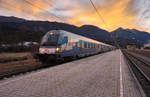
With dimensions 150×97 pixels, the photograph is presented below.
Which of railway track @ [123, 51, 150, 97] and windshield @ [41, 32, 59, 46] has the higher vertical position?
windshield @ [41, 32, 59, 46]

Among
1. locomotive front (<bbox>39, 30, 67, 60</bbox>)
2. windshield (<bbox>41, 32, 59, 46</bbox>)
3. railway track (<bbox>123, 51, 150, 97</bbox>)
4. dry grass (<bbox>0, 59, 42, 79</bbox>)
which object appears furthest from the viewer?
windshield (<bbox>41, 32, 59, 46</bbox>)

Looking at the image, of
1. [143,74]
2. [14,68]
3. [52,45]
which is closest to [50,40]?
[52,45]

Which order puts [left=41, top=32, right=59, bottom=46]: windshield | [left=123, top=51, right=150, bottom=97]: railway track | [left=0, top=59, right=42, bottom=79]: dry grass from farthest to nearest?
[left=41, top=32, right=59, bottom=46]: windshield → [left=0, top=59, right=42, bottom=79]: dry grass → [left=123, top=51, right=150, bottom=97]: railway track

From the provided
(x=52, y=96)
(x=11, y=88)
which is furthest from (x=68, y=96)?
(x=11, y=88)

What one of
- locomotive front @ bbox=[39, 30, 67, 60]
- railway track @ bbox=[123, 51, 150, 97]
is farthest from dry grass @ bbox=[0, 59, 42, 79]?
railway track @ bbox=[123, 51, 150, 97]

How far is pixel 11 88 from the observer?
628 cm

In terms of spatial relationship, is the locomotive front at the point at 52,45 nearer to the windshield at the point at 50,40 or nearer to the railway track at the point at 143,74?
the windshield at the point at 50,40

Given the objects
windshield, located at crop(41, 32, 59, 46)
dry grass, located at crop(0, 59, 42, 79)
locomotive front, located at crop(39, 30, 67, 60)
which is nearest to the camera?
dry grass, located at crop(0, 59, 42, 79)

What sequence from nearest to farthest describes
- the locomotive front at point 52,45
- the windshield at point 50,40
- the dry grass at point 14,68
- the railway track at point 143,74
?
the railway track at point 143,74
the dry grass at point 14,68
the locomotive front at point 52,45
the windshield at point 50,40

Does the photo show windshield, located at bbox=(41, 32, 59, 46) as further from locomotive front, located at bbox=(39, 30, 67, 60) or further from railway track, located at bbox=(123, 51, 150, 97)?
railway track, located at bbox=(123, 51, 150, 97)

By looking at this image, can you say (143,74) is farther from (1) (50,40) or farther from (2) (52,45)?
(1) (50,40)

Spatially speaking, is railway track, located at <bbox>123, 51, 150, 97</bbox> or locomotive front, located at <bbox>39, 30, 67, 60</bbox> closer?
railway track, located at <bbox>123, 51, 150, 97</bbox>

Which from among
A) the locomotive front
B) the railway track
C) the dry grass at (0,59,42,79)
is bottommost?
the railway track

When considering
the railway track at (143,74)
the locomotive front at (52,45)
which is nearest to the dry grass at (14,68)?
the locomotive front at (52,45)
